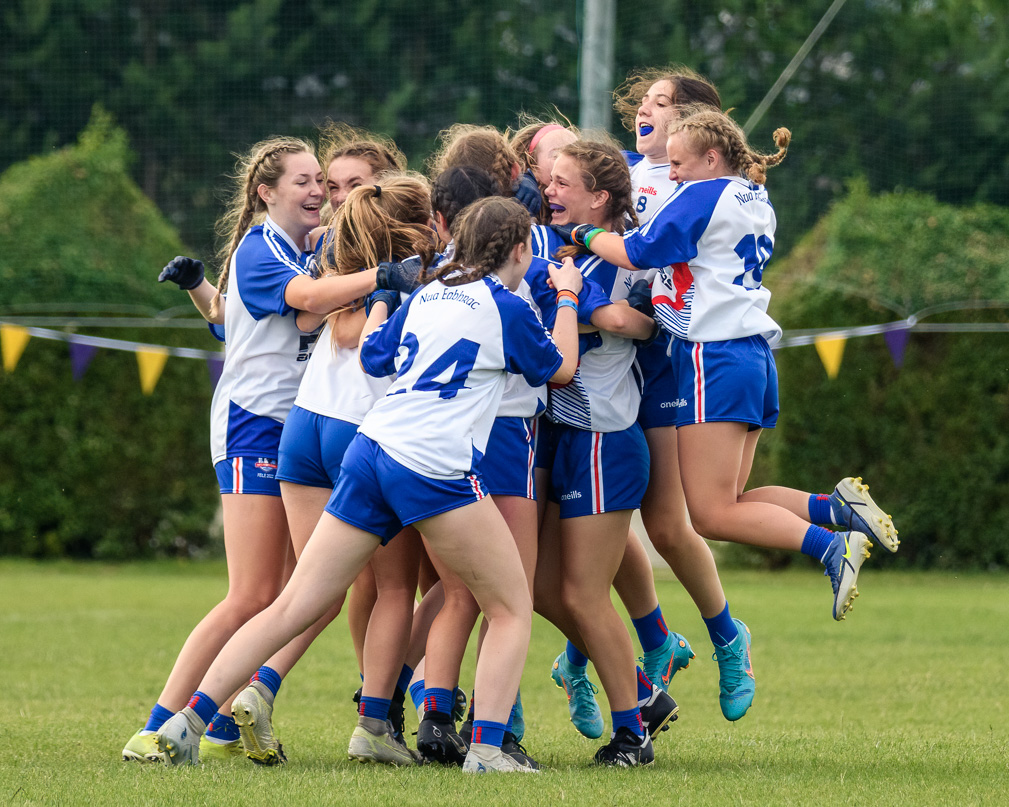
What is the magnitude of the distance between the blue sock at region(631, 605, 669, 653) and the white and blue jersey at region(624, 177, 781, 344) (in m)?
1.15

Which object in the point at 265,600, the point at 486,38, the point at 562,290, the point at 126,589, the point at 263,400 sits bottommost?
the point at 126,589

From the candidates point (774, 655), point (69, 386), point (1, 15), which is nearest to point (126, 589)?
point (69, 386)

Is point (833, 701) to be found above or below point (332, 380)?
below

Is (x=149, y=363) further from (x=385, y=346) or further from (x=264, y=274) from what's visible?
(x=385, y=346)

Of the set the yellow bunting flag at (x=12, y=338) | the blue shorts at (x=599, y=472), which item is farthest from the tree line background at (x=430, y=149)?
the blue shorts at (x=599, y=472)

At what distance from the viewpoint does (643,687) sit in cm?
465

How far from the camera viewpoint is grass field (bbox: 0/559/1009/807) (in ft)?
11.8

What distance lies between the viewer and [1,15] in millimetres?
19516

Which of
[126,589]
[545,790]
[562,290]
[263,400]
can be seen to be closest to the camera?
[545,790]

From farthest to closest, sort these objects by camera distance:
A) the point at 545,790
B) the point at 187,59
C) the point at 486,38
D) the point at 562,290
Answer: the point at 187,59
the point at 486,38
the point at 562,290
the point at 545,790

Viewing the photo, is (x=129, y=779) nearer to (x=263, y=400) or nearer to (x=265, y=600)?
(x=265, y=600)

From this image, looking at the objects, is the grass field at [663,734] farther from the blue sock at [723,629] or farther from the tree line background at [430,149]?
the tree line background at [430,149]

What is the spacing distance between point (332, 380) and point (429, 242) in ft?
1.78

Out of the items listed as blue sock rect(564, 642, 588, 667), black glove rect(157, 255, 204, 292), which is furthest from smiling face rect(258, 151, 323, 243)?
blue sock rect(564, 642, 588, 667)
